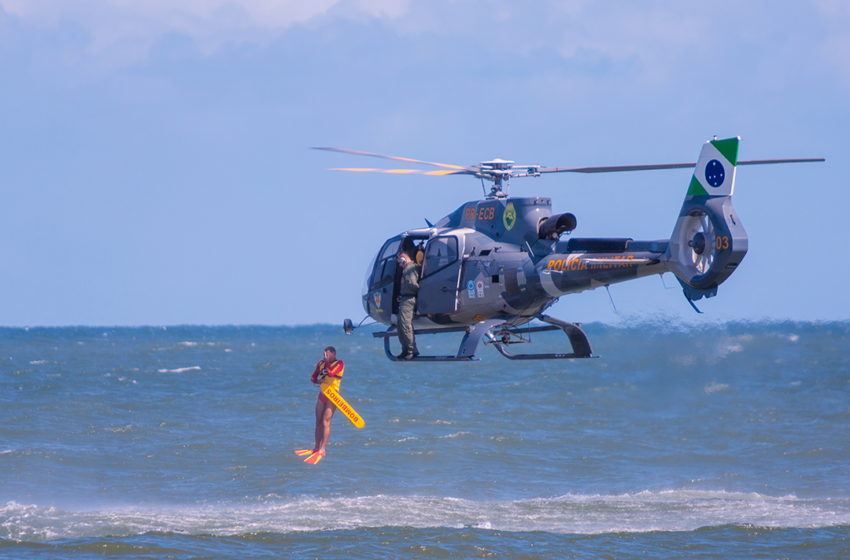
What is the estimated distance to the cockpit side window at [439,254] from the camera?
43.3 ft

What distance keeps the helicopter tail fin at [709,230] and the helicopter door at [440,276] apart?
11.5 ft

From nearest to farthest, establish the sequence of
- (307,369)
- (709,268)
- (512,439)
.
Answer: (709,268) < (512,439) < (307,369)

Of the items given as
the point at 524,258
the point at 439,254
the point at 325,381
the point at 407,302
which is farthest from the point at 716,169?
the point at 325,381

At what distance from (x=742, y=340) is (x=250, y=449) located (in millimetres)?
23299

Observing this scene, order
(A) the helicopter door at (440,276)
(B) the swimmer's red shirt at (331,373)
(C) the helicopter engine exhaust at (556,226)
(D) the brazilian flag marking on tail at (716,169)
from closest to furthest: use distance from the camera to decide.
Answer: (D) the brazilian flag marking on tail at (716,169), (B) the swimmer's red shirt at (331,373), (C) the helicopter engine exhaust at (556,226), (A) the helicopter door at (440,276)

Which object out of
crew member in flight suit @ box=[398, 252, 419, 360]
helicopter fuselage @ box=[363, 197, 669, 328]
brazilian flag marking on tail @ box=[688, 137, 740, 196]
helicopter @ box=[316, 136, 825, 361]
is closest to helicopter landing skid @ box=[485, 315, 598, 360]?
helicopter @ box=[316, 136, 825, 361]

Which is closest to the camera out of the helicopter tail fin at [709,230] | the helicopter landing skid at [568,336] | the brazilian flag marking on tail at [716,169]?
the helicopter tail fin at [709,230]

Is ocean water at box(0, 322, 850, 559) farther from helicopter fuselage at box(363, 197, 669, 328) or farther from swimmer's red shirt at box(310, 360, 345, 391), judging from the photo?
helicopter fuselage at box(363, 197, 669, 328)

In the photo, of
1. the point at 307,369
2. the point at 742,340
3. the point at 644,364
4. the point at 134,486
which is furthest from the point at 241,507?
the point at 307,369

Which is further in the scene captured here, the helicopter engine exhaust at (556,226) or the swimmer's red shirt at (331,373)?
the helicopter engine exhaust at (556,226)

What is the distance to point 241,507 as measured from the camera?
54.8 ft

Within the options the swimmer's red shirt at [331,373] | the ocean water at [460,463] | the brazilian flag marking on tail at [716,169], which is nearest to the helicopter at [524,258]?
the brazilian flag marking on tail at [716,169]

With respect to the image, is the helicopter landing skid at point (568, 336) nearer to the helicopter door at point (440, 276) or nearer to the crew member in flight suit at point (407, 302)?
the helicopter door at point (440, 276)

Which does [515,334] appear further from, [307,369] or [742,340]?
[307,369]
